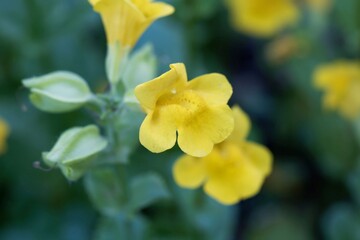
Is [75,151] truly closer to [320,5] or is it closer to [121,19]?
[121,19]

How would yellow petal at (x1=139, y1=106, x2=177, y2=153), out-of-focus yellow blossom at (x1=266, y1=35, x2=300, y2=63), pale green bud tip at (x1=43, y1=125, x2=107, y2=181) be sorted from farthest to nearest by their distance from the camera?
out-of-focus yellow blossom at (x1=266, y1=35, x2=300, y2=63) < pale green bud tip at (x1=43, y1=125, x2=107, y2=181) < yellow petal at (x1=139, y1=106, x2=177, y2=153)

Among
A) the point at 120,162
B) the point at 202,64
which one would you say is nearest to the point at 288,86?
the point at 202,64

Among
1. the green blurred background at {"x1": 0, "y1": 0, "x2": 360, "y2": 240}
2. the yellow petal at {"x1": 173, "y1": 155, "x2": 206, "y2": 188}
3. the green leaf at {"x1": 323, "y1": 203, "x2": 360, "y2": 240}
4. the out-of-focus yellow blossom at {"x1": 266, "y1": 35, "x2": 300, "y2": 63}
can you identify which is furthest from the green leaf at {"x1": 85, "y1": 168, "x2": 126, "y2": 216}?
the out-of-focus yellow blossom at {"x1": 266, "y1": 35, "x2": 300, "y2": 63}

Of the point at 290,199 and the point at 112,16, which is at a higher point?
the point at 112,16

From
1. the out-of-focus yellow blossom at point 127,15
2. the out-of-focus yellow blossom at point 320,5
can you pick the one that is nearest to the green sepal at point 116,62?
the out-of-focus yellow blossom at point 127,15

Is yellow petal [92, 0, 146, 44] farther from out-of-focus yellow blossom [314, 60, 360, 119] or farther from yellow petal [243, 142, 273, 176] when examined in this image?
out-of-focus yellow blossom [314, 60, 360, 119]

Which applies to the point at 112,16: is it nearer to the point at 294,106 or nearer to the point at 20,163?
the point at 20,163

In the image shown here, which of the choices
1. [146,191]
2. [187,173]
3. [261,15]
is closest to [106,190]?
[146,191]
